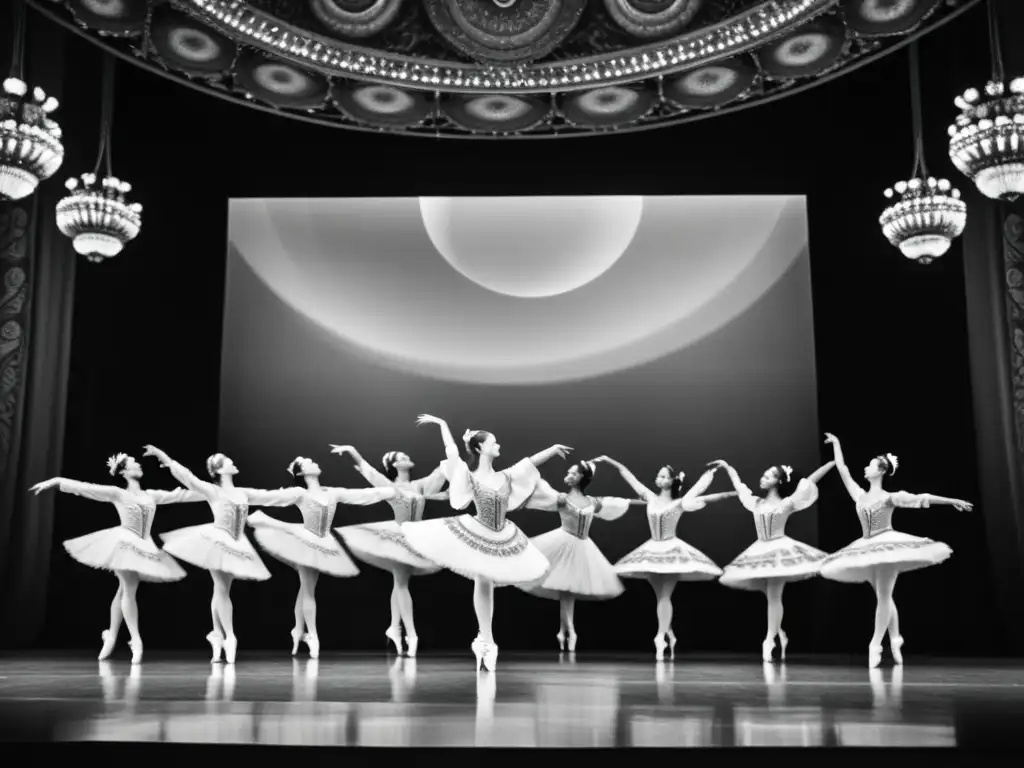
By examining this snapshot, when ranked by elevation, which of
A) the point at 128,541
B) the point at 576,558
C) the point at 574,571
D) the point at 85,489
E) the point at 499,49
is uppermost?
the point at 499,49

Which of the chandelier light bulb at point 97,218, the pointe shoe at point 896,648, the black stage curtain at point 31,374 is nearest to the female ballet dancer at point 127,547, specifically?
the black stage curtain at point 31,374

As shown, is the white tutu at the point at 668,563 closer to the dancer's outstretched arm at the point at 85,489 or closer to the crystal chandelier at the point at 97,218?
the dancer's outstretched arm at the point at 85,489

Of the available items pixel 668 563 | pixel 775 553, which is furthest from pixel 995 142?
pixel 668 563

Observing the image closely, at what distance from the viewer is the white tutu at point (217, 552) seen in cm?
753

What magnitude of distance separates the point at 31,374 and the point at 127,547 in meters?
2.18

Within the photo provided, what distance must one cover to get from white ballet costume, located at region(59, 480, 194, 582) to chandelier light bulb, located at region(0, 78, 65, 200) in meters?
2.15

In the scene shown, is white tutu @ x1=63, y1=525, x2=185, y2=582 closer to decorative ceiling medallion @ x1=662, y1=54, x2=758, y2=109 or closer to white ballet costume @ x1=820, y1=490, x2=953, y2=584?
white ballet costume @ x1=820, y1=490, x2=953, y2=584

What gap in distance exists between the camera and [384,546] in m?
8.41

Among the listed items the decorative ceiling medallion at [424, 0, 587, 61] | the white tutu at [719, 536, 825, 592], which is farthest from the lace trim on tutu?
the decorative ceiling medallion at [424, 0, 587, 61]

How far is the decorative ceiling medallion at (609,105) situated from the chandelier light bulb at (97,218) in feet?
10.9

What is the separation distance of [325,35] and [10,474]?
4.39 m

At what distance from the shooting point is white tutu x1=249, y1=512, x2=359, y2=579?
8078 millimetres

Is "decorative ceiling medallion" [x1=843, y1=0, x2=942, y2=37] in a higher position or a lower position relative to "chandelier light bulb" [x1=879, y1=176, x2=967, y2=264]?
higher

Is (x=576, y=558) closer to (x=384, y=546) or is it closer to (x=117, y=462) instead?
(x=384, y=546)
